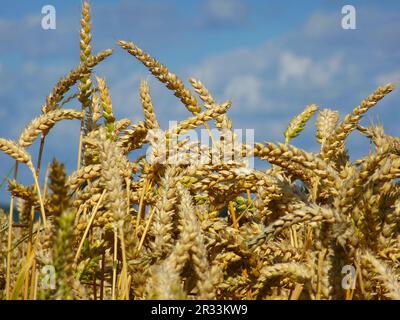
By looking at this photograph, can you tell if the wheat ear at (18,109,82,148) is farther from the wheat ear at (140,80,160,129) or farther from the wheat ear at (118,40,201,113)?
the wheat ear at (118,40,201,113)

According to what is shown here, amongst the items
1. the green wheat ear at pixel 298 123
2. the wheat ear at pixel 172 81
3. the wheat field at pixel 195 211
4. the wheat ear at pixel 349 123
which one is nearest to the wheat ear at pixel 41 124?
the wheat field at pixel 195 211

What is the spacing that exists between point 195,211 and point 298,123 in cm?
105

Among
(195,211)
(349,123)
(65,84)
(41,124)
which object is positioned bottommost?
(195,211)

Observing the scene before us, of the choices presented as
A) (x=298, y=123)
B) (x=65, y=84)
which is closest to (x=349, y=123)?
(x=298, y=123)

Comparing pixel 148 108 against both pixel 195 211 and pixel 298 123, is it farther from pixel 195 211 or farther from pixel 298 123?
pixel 298 123

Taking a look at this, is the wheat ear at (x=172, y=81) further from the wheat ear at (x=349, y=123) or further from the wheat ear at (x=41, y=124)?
the wheat ear at (x=349, y=123)

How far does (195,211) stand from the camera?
10.5ft

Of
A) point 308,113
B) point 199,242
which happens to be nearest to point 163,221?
point 199,242

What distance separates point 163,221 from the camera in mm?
2639

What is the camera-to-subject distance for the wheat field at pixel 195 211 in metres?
2.28

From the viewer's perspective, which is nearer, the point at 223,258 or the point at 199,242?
the point at 199,242
